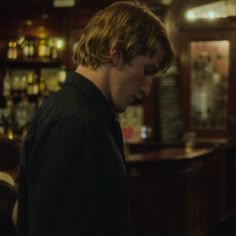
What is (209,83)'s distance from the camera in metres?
7.43

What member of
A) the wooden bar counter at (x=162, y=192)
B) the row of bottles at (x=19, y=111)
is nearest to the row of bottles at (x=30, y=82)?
the row of bottles at (x=19, y=111)

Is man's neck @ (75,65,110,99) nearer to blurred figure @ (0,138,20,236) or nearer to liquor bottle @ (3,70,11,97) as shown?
blurred figure @ (0,138,20,236)

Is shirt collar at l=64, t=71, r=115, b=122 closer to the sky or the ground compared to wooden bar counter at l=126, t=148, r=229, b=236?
closer to the sky

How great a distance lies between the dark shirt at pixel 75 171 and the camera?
123 centimetres

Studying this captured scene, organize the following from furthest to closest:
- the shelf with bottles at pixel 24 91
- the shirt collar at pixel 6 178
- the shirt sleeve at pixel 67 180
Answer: the shelf with bottles at pixel 24 91 → the shirt collar at pixel 6 178 → the shirt sleeve at pixel 67 180

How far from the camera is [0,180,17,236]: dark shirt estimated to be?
6.99 feet

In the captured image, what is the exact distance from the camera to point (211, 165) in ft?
21.3

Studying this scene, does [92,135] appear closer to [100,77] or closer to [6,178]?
[100,77]

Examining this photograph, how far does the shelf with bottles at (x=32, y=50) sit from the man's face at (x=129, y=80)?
6.03 m

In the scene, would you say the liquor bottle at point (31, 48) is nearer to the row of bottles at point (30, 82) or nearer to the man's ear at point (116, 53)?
the row of bottles at point (30, 82)

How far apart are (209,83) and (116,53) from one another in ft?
20.3

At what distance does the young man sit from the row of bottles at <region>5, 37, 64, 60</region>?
19.6 ft

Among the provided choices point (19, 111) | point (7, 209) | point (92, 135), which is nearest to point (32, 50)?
point (19, 111)

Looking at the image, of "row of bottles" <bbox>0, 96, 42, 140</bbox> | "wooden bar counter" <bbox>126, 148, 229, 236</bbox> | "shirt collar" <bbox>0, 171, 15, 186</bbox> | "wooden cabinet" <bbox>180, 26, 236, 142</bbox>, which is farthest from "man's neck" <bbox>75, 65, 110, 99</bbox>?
"wooden cabinet" <bbox>180, 26, 236, 142</bbox>
